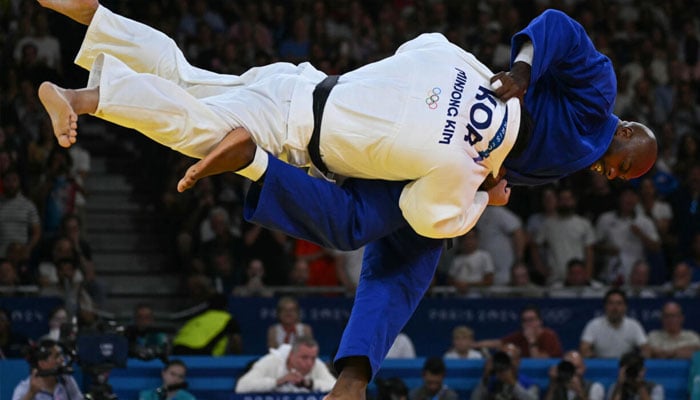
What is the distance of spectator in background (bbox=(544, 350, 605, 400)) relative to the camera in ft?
32.7

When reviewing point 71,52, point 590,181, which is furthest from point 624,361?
point 71,52

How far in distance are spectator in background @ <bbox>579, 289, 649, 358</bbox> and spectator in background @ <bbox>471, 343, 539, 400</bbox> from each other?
123cm

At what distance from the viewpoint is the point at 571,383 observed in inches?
393

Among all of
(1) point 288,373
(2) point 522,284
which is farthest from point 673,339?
(1) point 288,373

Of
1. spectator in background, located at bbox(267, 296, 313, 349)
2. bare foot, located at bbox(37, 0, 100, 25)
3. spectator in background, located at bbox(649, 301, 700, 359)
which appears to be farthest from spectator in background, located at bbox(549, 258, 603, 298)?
bare foot, located at bbox(37, 0, 100, 25)

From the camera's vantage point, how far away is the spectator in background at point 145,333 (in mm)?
9375

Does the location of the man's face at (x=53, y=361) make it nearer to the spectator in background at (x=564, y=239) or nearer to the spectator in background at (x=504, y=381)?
the spectator in background at (x=504, y=381)

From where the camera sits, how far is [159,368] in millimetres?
9742

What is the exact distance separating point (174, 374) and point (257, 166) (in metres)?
5.07

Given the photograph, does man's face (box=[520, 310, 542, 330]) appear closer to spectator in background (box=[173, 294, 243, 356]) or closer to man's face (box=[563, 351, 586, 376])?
man's face (box=[563, 351, 586, 376])

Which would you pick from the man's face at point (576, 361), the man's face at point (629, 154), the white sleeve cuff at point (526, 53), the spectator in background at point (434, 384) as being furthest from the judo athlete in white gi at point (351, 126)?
the man's face at point (576, 361)

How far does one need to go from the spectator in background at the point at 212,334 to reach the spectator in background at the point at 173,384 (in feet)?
3.49

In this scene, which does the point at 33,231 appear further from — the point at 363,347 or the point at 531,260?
the point at 363,347

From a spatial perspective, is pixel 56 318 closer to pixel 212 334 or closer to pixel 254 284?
pixel 212 334
